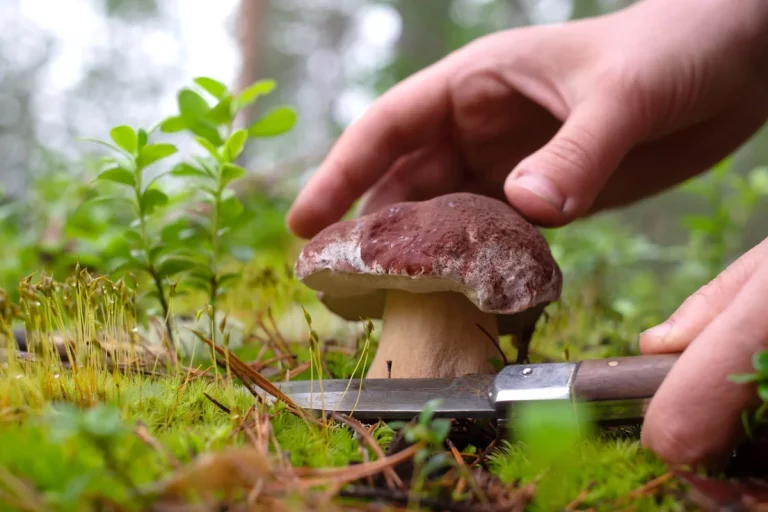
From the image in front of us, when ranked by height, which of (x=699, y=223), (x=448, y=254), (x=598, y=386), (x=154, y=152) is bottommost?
(x=699, y=223)

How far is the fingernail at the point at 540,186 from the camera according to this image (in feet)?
5.37

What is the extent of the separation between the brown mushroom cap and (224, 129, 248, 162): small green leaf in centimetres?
48

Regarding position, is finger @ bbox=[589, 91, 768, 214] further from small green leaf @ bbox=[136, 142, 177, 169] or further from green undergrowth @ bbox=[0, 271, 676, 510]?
small green leaf @ bbox=[136, 142, 177, 169]

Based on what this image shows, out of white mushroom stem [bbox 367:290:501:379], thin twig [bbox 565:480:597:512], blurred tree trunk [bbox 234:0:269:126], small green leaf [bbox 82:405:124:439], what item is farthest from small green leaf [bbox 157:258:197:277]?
blurred tree trunk [bbox 234:0:269:126]

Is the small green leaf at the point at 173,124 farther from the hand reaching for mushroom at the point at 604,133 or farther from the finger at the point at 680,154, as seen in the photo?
the finger at the point at 680,154

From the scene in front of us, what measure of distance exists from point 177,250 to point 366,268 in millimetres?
911

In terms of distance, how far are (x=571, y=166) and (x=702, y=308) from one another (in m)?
0.63

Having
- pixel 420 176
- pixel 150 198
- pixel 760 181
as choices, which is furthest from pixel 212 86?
pixel 760 181

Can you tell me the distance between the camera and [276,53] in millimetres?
18656

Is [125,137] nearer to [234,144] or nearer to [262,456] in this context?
[234,144]

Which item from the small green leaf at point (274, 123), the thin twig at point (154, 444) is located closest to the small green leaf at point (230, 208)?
the small green leaf at point (274, 123)

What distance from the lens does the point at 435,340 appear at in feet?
5.26

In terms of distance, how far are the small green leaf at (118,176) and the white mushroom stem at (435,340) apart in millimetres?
929

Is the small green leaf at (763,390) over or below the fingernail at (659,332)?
over
